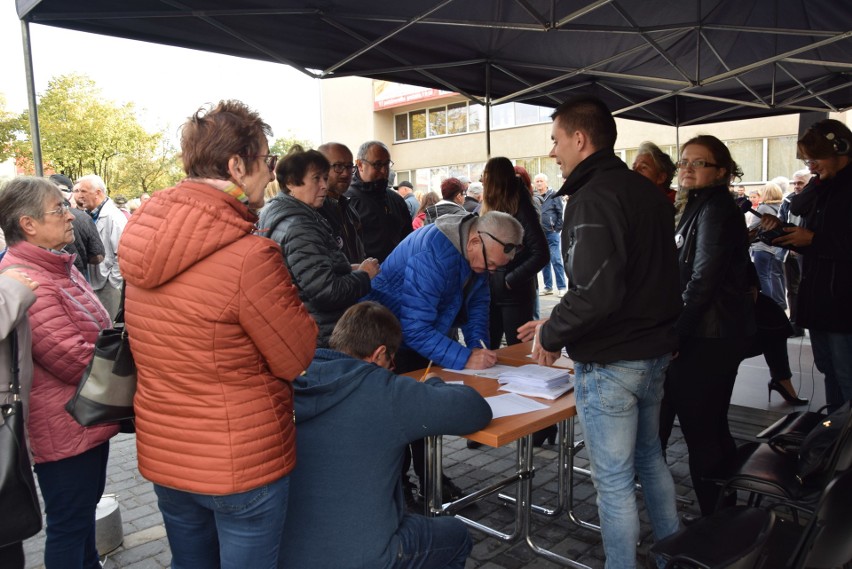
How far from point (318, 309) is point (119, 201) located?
10.2 meters

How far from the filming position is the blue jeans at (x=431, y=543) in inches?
77.3

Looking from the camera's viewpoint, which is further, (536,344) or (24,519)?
(536,344)

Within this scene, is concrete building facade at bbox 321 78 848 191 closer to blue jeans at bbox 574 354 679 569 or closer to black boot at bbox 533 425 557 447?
black boot at bbox 533 425 557 447

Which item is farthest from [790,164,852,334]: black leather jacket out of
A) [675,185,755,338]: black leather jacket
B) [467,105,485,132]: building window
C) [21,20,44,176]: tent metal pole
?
[467,105,485,132]: building window

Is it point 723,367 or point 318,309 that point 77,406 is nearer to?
point 318,309

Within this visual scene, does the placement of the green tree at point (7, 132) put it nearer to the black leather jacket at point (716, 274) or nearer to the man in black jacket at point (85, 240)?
the man in black jacket at point (85, 240)

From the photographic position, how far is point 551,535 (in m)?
3.21

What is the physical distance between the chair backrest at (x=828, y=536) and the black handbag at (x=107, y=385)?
6.00 feet

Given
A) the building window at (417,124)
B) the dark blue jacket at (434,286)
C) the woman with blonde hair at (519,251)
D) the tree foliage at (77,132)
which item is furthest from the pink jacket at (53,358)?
the building window at (417,124)

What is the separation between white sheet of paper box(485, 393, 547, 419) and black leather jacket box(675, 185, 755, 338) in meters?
0.86

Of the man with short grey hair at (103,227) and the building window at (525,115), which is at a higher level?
the building window at (525,115)

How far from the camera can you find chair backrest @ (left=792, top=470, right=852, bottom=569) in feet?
5.23

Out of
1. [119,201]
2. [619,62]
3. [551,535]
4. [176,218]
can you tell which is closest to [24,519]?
[176,218]

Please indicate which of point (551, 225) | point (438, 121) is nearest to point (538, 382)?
point (551, 225)
